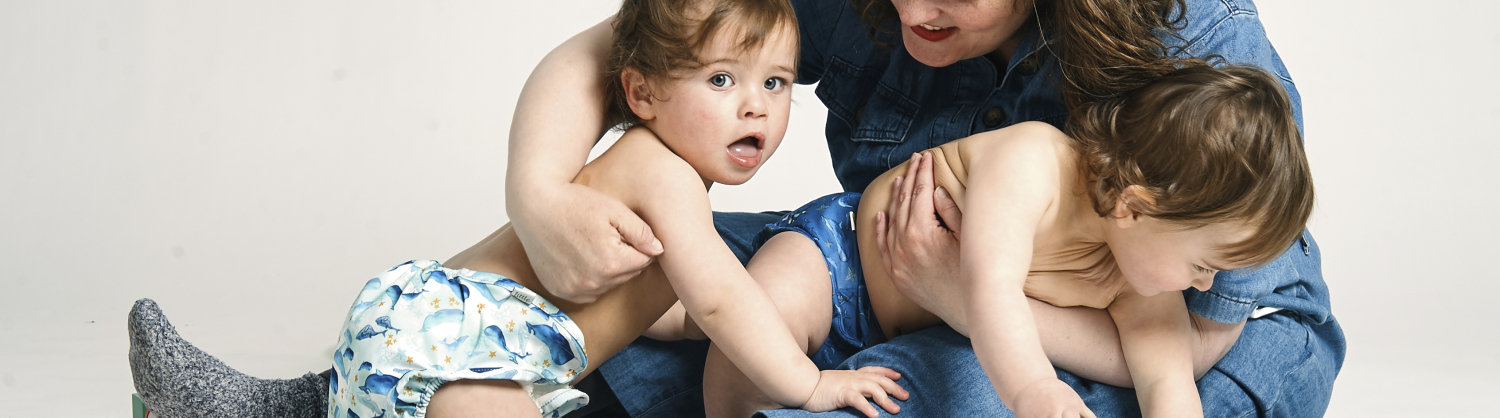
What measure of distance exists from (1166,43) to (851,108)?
572 mm

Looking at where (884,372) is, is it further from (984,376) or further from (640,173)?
(640,173)

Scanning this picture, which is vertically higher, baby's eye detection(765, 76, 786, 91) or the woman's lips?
the woman's lips

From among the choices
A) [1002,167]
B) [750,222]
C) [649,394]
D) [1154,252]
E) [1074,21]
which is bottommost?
[649,394]

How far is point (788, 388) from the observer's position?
53.1 inches

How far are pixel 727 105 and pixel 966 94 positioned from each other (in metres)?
0.48

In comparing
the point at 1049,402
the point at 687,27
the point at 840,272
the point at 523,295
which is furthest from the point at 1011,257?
the point at 523,295

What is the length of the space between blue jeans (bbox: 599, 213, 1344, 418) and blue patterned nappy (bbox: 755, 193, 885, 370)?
0.31 ft

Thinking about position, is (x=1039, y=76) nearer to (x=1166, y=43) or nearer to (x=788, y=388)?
(x=1166, y=43)

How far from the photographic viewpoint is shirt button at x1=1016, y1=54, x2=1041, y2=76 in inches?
62.2

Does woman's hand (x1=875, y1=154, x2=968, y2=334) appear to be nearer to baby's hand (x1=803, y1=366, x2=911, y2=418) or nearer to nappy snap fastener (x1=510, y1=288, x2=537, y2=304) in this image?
baby's hand (x1=803, y1=366, x2=911, y2=418)

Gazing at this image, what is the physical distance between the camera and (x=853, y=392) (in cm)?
138

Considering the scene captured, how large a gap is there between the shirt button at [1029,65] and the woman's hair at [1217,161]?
27cm

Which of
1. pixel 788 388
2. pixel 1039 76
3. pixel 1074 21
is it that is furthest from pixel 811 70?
pixel 788 388

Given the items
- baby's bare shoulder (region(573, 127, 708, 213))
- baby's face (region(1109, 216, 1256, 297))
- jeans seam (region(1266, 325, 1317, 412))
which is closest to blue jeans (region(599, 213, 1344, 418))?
jeans seam (region(1266, 325, 1317, 412))
